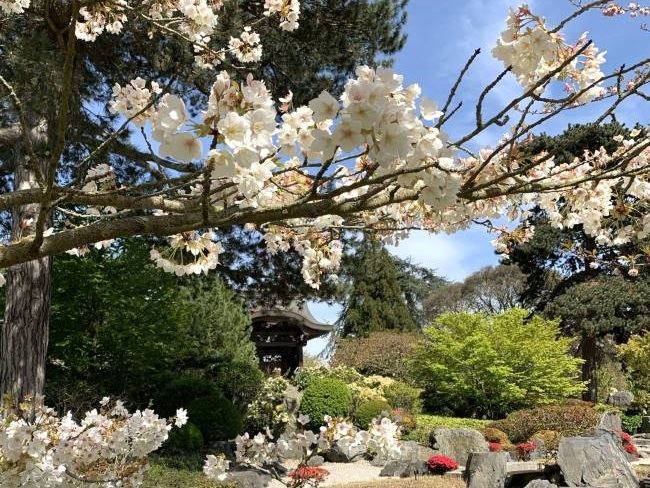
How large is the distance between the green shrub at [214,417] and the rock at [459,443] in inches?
131

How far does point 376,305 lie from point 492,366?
10.0 m

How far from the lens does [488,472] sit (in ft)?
24.7

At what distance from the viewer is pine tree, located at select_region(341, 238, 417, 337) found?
24359 mm

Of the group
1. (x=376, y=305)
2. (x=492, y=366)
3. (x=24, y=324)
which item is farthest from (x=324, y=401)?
(x=376, y=305)

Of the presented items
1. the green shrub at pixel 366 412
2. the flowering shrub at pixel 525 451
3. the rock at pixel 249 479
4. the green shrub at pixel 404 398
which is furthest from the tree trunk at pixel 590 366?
the rock at pixel 249 479

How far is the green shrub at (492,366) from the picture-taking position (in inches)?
584

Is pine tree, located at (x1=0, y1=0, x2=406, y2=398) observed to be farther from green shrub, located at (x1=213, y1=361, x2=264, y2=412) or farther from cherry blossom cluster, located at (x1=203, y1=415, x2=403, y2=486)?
green shrub, located at (x1=213, y1=361, x2=264, y2=412)

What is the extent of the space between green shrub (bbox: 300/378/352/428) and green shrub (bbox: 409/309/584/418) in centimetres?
337

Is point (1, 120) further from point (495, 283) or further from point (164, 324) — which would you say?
point (495, 283)

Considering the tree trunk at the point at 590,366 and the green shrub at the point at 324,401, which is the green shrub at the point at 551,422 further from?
the tree trunk at the point at 590,366

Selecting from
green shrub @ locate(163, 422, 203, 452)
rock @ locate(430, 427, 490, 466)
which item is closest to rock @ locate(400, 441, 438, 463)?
rock @ locate(430, 427, 490, 466)

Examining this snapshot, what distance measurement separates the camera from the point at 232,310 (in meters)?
12.5

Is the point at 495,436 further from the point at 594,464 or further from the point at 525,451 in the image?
the point at 594,464

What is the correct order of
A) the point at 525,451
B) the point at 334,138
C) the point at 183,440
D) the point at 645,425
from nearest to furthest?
1. the point at 334,138
2. the point at 183,440
3. the point at 525,451
4. the point at 645,425
